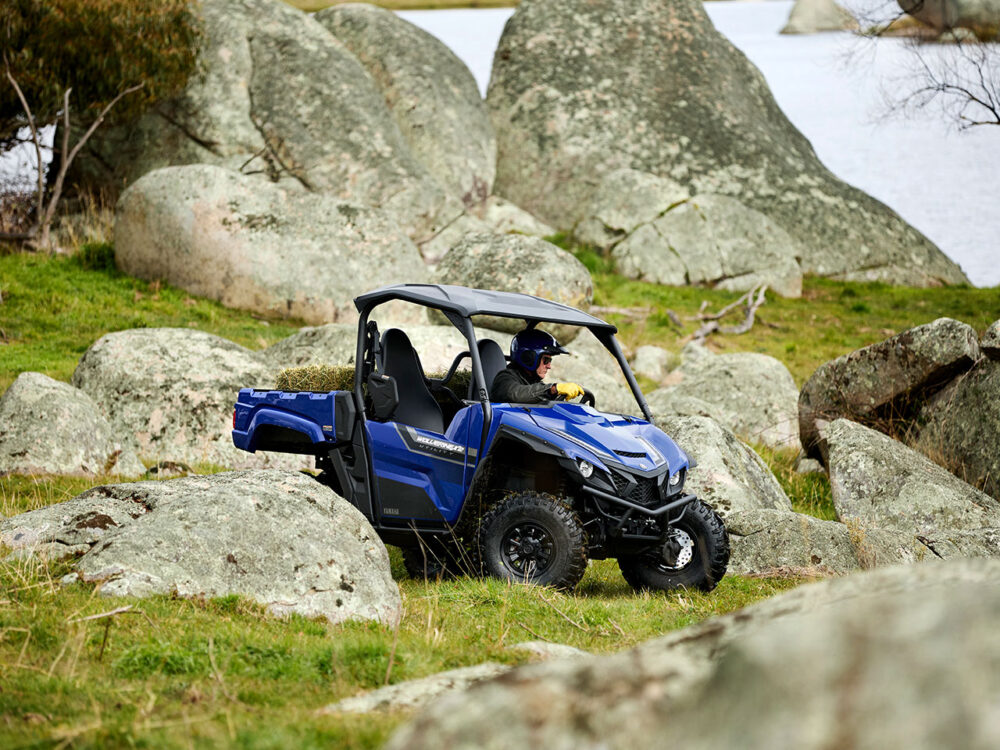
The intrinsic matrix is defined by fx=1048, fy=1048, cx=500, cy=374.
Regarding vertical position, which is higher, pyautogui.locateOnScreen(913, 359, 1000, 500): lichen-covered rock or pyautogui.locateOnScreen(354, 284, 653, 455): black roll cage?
A: pyautogui.locateOnScreen(354, 284, 653, 455): black roll cage

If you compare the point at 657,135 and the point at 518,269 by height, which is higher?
the point at 657,135

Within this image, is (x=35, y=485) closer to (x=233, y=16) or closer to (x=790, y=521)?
(x=790, y=521)

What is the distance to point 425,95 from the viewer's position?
3117 centimetres

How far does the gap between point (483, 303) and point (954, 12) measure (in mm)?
23581

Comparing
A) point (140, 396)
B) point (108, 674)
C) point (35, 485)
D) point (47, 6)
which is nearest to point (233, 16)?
point (47, 6)

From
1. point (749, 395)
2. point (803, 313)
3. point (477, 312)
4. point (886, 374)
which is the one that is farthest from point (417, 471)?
point (803, 313)

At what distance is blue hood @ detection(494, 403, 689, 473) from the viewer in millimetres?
8055

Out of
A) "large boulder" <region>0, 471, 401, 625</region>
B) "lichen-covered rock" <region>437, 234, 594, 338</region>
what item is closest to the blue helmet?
"large boulder" <region>0, 471, 401, 625</region>

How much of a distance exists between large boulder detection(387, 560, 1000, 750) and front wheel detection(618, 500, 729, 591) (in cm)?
554

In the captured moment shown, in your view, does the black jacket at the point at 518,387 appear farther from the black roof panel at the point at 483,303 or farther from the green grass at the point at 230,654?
the green grass at the point at 230,654

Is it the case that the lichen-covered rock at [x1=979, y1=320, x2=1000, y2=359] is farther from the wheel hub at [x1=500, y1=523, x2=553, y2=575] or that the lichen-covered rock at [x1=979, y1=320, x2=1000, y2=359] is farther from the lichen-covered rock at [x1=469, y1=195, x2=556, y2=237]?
the lichen-covered rock at [x1=469, y1=195, x2=556, y2=237]

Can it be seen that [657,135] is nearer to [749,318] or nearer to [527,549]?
[749,318]

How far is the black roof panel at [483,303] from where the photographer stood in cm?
877

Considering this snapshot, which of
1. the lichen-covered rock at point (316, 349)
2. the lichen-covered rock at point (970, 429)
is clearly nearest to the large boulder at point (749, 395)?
the lichen-covered rock at point (970, 429)
